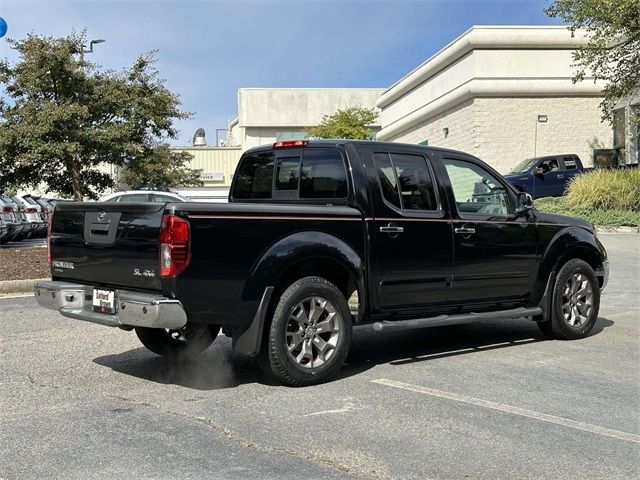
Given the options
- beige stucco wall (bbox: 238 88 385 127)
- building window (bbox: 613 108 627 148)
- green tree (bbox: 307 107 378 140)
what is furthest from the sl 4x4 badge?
beige stucco wall (bbox: 238 88 385 127)

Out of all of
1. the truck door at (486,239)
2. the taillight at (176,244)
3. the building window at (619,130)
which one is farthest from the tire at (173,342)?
the building window at (619,130)

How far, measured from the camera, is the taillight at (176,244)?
16.4 feet

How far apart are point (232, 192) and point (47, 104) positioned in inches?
359

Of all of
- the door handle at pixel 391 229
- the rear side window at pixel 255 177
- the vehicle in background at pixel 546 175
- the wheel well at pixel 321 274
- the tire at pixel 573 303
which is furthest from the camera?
the vehicle in background at pixel 546 175

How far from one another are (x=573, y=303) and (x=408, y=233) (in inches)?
99.2

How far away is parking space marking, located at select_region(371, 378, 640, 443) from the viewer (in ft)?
15.3

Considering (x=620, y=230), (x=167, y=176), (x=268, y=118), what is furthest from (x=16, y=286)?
(x=268, y=118)

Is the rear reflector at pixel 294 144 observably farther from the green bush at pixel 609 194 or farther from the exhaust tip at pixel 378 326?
the green bush at pixel 609 194

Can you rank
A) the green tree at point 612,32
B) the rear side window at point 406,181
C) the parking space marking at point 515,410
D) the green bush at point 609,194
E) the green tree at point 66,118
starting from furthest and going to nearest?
the green bush at point 609,194
the green tree at point 612,32
the green tree at point 66,118
the rear side window at point 406,181
the parking space marking at point 515,410

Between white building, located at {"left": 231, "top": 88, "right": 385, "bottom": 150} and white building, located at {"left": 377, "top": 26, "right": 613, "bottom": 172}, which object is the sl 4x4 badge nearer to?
white building, located at {"left": 377, "top": 26, "right": 613, "bottom": 172}

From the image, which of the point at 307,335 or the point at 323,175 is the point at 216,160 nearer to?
the point at 323,175

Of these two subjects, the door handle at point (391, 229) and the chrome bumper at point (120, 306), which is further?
the door handle at point (391, 229)

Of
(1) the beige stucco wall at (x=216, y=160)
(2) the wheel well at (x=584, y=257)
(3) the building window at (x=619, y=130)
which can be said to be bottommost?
(2) the wheel well at (x=584, y=257)

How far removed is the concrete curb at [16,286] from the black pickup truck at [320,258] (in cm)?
529
